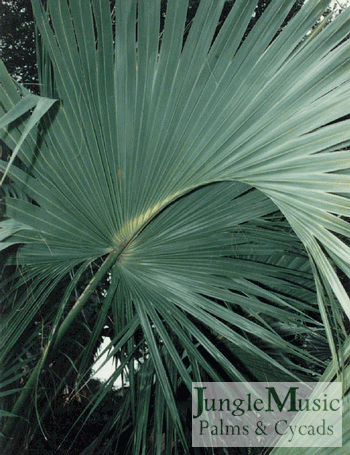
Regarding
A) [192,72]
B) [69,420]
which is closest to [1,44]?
[192,72]

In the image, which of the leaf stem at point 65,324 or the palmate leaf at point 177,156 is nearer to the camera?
the palmate leaf at point 177,156

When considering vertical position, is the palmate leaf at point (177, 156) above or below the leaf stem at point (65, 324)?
above

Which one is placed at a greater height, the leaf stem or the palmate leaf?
the palmate leaf

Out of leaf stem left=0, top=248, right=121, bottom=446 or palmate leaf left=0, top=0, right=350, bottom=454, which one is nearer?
palmate leaf left=0, top=0, right=350, bottom=454

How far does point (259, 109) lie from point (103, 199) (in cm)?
31

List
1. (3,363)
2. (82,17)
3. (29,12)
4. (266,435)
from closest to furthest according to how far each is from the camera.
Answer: (82,17) < (3,363) < (29,12) < (266,435)

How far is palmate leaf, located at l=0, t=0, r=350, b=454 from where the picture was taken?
778mm

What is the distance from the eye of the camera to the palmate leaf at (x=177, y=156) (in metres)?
0.78

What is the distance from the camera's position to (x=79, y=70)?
31.9 inches

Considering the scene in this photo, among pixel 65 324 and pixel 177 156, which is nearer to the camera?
pixel 177 156

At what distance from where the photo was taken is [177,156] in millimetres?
883

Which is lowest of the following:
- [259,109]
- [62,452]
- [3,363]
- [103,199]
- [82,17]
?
[62,452]

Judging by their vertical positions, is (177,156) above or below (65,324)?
above

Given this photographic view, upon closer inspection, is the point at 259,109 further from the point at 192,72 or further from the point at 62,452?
the point at 62,452
